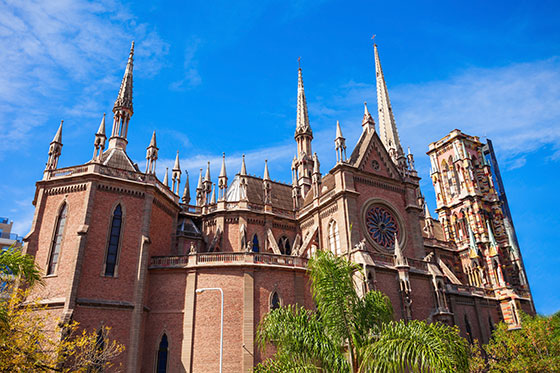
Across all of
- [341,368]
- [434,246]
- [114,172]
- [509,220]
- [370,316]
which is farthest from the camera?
[509,220]

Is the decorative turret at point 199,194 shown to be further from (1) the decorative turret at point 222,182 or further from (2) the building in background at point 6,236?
(2) the building in background at point 6,236

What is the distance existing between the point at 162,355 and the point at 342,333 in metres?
15.8

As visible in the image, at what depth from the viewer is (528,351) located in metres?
32.4

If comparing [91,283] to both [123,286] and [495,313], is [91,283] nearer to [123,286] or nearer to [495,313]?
[123,286]

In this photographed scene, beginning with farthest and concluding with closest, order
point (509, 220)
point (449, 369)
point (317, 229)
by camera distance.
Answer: point (509, 220)
point (317, 229)
point (449, 369)

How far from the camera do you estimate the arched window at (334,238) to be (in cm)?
3578

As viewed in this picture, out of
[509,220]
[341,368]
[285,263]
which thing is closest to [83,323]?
[285,263]

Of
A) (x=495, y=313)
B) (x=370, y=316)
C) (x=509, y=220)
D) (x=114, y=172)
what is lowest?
(x=370, y=316)

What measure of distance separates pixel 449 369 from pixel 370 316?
5.41 meters

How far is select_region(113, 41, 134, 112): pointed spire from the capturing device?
130 feet

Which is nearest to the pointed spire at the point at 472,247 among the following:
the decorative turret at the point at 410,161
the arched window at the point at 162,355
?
the decorative turret at the point at 410,161

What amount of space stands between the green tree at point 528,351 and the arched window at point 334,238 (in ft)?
46.7

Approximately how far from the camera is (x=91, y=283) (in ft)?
94.4

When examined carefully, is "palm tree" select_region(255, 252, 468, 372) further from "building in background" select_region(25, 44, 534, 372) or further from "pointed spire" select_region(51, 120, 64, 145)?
"pointed spire" select_region(51, 120, 64, 145)
